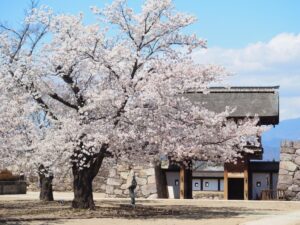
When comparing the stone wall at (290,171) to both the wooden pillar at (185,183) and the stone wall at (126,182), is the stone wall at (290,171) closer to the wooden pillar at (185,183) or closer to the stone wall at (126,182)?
the wooden pillar at (185,183)

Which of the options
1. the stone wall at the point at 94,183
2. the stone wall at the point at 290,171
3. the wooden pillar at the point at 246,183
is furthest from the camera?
the stone wall at the point at 94,183

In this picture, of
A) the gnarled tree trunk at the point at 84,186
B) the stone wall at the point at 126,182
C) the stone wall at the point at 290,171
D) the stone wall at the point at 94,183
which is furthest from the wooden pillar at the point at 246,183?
the gnarled tree trunk at the point at 84,186

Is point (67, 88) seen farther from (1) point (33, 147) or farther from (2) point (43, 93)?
(1) point (33, 147)

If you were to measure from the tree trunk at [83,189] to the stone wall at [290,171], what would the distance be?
579 inches

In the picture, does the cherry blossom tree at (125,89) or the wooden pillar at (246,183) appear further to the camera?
the wooden pillar at (246,183)

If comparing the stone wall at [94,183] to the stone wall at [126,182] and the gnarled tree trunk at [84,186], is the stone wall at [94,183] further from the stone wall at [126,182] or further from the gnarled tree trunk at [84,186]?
Result: the gnarled tree trunk at [84,186]

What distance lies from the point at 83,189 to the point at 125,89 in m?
4.76

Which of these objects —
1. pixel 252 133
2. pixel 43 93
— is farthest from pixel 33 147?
pixel 252 133

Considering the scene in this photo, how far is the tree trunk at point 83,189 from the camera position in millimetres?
22016

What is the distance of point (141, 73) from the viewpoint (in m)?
19.8

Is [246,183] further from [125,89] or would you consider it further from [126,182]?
[125,89]

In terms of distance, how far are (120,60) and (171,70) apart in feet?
6.05

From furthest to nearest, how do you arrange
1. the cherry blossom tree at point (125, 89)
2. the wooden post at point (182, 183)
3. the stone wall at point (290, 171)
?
the wooden post at point (182, 183) < the stone wall at point (290, 171) < the cherry blossom tree at point (125, 89)

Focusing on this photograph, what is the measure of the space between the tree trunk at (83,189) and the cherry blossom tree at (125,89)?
0.43 meters
